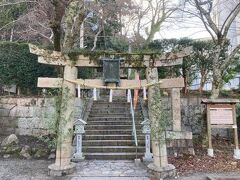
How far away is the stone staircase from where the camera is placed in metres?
9.17

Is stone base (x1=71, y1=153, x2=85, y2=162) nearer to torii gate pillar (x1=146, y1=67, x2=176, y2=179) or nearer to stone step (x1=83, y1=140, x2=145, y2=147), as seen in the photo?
stone step (x1=83, y1=140, x2=145, y2=147)

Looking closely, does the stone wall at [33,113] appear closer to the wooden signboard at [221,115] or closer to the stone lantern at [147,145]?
the wooden signboard at [221,115]

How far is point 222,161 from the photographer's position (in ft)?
27.6

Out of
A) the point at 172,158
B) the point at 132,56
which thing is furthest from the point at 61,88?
the point at 172,158

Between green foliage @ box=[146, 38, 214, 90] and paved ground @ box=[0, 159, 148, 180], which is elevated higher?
green foliage @ box=[146, 38, 214, 90]

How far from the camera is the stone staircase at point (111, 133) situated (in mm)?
9172

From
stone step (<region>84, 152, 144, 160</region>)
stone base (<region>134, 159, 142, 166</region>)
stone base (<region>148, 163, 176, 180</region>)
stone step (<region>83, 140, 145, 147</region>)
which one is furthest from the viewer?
stone step (<region>83, 140, 145, 147</region>)

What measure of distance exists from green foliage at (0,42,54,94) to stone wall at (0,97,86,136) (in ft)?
2.85

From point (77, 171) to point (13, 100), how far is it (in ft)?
17.0

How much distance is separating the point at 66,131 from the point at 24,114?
15.1 ft

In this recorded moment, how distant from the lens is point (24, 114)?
37.2 feet

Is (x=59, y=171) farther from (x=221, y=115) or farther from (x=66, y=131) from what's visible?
(x=221, y=115)

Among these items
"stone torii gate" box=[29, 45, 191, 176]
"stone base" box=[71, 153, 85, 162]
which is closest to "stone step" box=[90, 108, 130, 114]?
"stone base" box=[71, 153, 85, 162]

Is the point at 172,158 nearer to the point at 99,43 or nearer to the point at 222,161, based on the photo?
the point at 222,161
